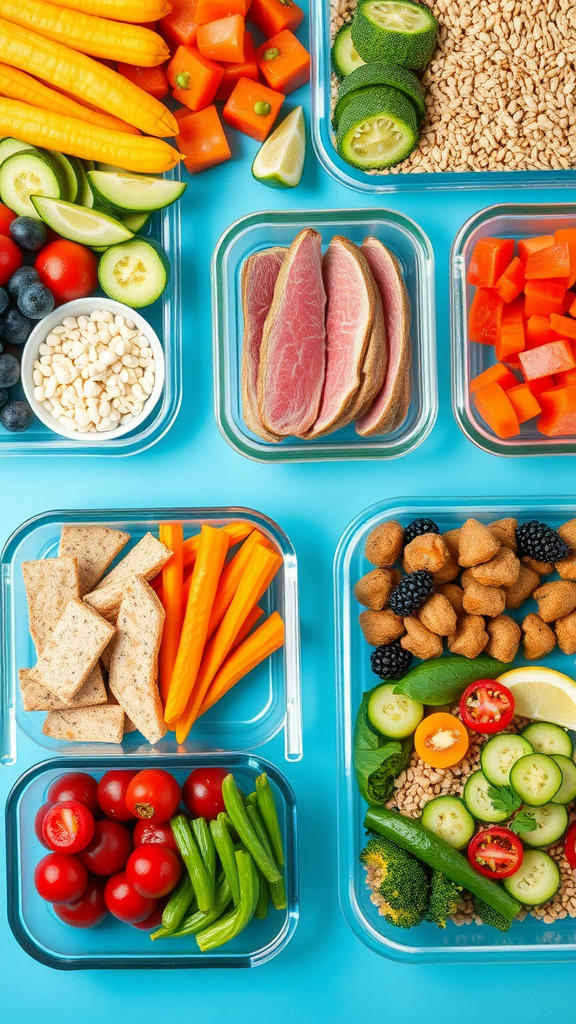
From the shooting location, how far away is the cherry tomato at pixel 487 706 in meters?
1.63

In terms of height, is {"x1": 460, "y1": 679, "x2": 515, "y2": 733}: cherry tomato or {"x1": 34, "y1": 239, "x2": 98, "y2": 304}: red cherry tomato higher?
{"x1": 34, "y1": 239, "x2": 98, "y2": 304}: red cherry tomato

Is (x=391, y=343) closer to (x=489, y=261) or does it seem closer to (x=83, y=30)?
(x=489, y=261)

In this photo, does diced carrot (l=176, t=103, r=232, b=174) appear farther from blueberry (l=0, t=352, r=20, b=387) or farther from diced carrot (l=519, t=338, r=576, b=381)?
diced carrot (l=519, t=338, r=576, b=381)

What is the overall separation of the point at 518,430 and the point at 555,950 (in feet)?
Answer: 3.62

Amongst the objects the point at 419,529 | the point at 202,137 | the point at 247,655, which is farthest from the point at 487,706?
the point at 202,137

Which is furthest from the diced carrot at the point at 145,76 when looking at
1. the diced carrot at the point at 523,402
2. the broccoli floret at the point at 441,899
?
the broccoli floret at the point at 441,899

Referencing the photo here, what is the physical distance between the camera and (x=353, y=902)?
1710 mm

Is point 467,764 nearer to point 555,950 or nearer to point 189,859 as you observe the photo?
point 555,950

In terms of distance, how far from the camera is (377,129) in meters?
1.69

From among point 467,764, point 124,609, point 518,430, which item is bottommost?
point 467,764

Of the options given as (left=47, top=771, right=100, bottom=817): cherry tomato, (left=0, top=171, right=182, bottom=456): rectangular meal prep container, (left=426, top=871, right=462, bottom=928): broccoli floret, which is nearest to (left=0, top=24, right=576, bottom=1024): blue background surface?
(left=0, top=171, right=182, bottom=456): rectangular meal prep container

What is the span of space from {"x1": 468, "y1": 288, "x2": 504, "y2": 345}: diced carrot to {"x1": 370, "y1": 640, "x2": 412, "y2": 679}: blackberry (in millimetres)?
697

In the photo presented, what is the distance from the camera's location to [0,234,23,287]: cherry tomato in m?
1.66

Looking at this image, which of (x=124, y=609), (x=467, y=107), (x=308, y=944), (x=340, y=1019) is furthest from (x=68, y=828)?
(x=467, y=107)
